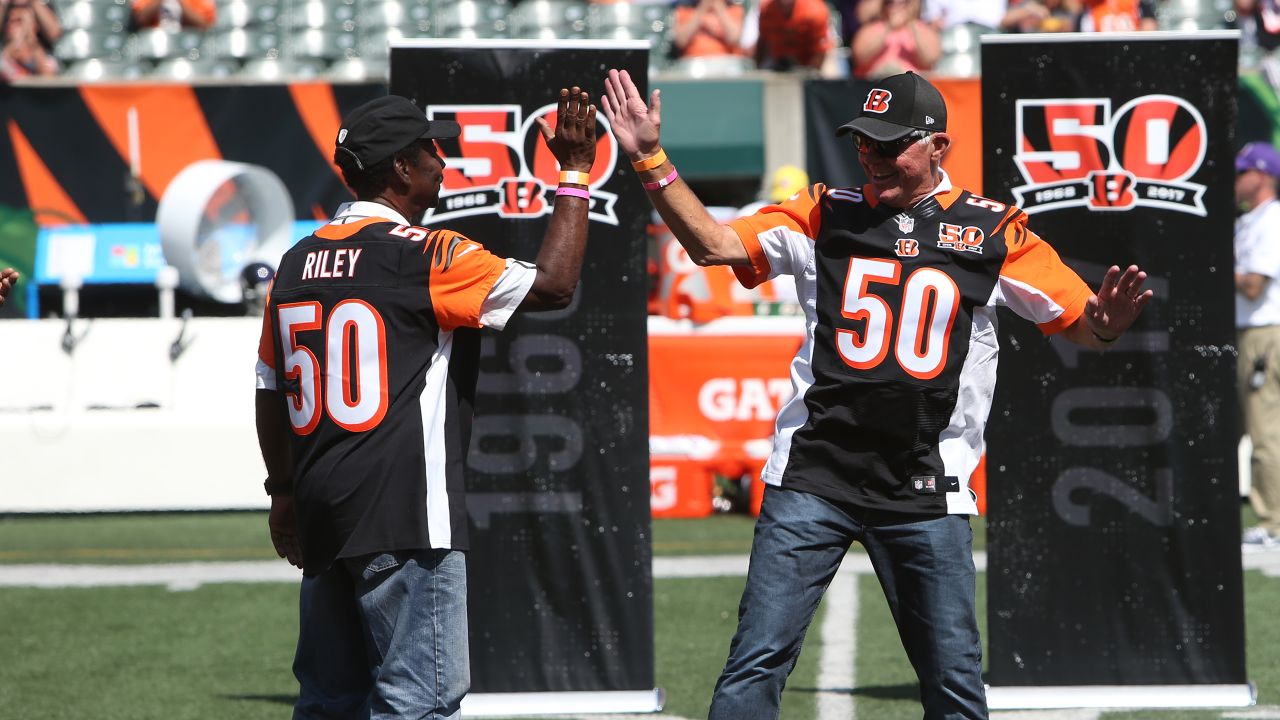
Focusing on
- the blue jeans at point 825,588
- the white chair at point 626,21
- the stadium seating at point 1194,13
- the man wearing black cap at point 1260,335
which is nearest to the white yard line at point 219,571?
the man wearing black cap at point 1260,335

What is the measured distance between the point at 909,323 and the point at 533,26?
39.2ft

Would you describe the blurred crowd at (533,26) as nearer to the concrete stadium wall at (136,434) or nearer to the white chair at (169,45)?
the white chair at (169,45)

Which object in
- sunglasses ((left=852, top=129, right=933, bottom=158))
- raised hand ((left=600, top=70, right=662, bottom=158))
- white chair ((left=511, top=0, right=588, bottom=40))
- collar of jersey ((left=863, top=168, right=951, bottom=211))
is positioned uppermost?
white chair ((left=511, top=0, right=588, bottom=40))

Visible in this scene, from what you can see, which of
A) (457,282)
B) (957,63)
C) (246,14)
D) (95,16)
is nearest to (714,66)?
(957,63)

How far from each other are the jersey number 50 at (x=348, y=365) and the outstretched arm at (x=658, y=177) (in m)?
0.85

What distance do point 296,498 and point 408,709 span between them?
22.8 inches

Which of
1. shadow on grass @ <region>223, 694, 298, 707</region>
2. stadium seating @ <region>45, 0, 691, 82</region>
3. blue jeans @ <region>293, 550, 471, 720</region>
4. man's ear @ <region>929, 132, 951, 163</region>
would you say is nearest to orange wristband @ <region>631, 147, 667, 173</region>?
man's ear @ <region>929, 132, 951, 163</region>

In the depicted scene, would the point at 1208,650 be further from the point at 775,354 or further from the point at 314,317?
the point at 775,354

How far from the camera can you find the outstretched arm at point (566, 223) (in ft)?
12.6

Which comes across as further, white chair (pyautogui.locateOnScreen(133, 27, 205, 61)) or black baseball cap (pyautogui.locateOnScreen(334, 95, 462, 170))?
white chair (pyautogui.locateOnScreen(133, 27, 205, 61))

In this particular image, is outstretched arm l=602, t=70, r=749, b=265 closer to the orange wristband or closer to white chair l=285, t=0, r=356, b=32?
the orange wristband

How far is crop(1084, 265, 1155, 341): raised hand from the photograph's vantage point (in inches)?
159

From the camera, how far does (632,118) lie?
13.7 ft

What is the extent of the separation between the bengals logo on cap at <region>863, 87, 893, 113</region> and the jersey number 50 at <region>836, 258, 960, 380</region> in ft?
1.30
